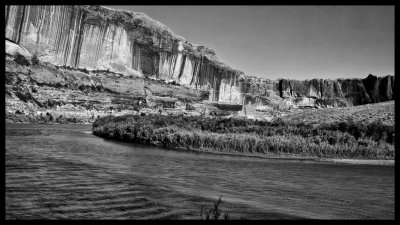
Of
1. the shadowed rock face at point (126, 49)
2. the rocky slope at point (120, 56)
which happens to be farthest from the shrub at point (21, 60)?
the shadowed rock face at point (126, 49)

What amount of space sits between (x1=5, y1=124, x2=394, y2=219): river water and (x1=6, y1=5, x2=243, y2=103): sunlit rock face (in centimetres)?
9264

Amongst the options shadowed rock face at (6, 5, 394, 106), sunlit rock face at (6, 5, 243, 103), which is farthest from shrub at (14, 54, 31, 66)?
sunlit rock face at (6, 5, 243, 103)

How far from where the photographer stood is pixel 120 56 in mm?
139500

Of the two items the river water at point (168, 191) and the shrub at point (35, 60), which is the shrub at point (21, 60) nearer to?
the shrub at point (35, 60)

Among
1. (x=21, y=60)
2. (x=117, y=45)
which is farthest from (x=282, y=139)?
(x=117, y=45)

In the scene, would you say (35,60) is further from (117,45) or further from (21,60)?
(117,45)

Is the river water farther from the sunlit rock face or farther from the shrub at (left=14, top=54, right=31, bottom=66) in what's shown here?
the sunlit rock face

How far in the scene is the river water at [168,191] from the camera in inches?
331

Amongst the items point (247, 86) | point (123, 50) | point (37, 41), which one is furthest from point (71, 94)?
point (247, 86)

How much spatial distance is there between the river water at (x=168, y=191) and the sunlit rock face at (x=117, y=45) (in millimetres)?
92635

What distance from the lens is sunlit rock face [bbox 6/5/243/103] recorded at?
105m

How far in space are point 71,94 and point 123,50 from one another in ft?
168

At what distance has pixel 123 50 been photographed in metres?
141

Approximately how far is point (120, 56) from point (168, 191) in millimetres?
132744
